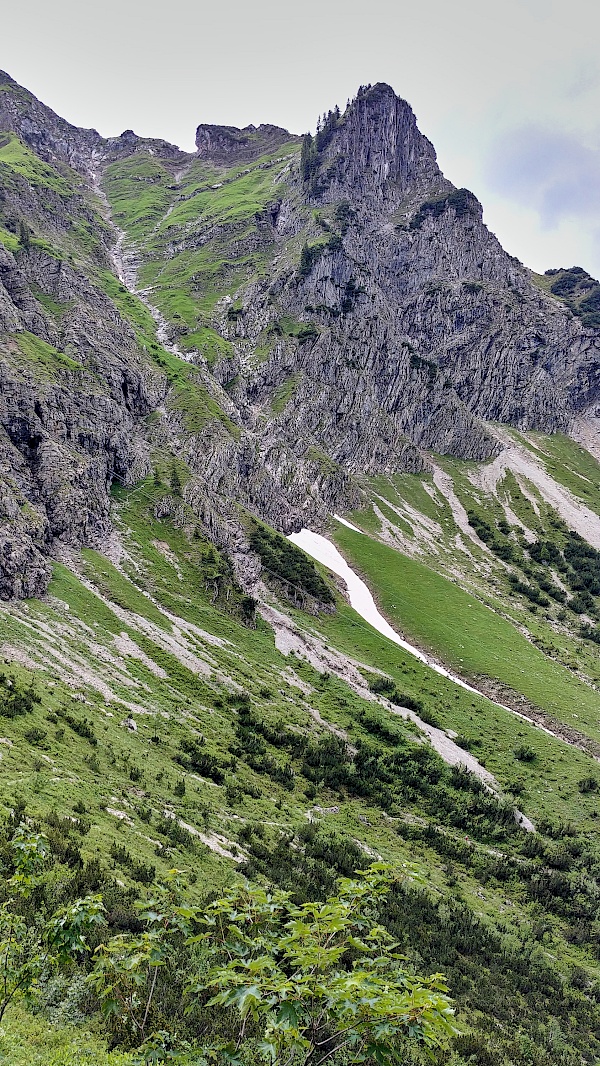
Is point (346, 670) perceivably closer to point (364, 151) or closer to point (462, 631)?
point (462, 631)

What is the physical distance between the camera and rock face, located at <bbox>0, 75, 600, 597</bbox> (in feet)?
214

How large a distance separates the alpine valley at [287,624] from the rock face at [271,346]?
72 centimetres

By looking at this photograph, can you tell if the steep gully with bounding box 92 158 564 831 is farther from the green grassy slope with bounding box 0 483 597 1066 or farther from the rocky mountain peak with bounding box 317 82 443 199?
the rocky mountain peak with bounding box 317 82 443 199

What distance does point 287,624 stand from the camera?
2571 inches

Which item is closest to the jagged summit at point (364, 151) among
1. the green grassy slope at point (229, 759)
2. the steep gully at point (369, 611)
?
the steep gully at point (369, 611)

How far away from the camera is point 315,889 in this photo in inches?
917

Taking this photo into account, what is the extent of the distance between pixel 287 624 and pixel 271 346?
90374 mm

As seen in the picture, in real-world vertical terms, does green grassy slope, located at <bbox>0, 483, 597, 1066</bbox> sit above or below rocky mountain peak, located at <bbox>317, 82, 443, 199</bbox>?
below

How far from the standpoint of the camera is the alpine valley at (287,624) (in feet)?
57.1

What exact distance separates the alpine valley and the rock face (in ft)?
2.35

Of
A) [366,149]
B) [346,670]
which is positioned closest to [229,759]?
[346,670]

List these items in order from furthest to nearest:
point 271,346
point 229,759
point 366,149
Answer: point 366,149 < point 271,346 < point 229,759

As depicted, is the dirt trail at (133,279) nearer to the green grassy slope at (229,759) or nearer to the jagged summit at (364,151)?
the jagged summit at (364,151)

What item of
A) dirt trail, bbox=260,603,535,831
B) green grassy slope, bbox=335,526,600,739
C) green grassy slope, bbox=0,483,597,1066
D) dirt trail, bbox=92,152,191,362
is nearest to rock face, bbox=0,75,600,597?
dirt trail, bbox=92,152,191,362
